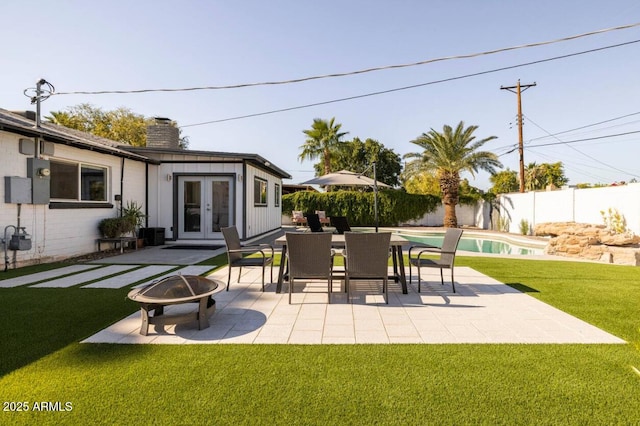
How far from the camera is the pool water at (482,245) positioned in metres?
12.8

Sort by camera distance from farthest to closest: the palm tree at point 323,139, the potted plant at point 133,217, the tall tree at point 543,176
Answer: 1. the tall tree at point 543,176
2. the palm tree at point 323,139
3. the potted plant at point 133,217

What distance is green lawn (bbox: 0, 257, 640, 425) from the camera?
81.8 inches

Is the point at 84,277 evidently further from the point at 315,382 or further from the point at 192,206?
the point at 192,206

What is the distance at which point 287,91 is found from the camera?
51.1 feet

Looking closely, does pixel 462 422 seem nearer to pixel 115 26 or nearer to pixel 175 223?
pixel 175 223

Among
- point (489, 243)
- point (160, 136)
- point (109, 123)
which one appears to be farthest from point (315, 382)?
point (109, 123)

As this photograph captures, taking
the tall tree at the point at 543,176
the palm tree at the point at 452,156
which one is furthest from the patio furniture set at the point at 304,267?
the tall tree at the point at 543,176

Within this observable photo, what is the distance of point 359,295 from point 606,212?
1187 cm

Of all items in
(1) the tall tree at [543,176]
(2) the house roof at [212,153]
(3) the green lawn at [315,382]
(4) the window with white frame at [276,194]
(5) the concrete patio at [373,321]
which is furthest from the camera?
(1) the tall tree at [543,176]

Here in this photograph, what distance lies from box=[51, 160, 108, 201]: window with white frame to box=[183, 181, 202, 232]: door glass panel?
247 centimetres

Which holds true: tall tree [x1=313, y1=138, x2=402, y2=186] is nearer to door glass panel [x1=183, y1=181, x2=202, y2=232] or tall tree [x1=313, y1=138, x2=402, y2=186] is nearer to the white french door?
the white french door

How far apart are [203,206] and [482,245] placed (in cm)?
1145

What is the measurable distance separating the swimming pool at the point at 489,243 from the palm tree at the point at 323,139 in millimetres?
11507

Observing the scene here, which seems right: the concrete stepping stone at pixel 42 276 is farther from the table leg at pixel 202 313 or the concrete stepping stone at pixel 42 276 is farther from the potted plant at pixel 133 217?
the table leg at pixel 202 313
